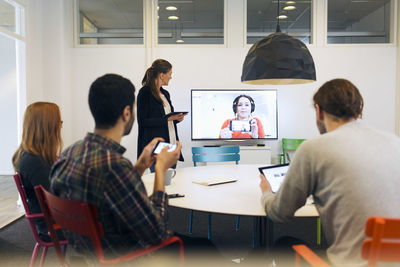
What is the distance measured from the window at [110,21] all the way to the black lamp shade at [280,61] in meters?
3.42

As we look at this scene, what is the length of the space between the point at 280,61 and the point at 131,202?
154cm

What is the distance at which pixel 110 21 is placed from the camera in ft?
18.3

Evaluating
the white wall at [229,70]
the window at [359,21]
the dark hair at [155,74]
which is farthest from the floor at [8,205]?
the window at [359,21]

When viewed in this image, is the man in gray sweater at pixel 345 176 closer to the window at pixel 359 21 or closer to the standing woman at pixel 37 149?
the standing woman at pixel 37 149

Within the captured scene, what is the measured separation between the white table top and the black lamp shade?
72 cm

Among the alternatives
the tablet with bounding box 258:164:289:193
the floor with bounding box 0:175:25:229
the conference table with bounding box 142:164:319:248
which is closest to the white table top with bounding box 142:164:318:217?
the conference table with bounding box 142:164:319:248

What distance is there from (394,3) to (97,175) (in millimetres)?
5793

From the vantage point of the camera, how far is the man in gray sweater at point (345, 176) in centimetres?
121

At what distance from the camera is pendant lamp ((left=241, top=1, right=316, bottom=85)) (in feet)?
7.70

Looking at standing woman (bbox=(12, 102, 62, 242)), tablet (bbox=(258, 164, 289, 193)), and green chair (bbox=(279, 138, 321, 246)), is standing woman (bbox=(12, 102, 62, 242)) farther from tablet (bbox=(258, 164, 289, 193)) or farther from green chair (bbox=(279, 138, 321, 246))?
green chair (bbox=(279, 138, 321, 246))

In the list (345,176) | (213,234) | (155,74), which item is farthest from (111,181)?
(213,234)

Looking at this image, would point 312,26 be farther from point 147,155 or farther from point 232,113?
point 147,155

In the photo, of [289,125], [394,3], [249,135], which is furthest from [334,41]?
[249,135]

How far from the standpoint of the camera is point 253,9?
5.48 metres
